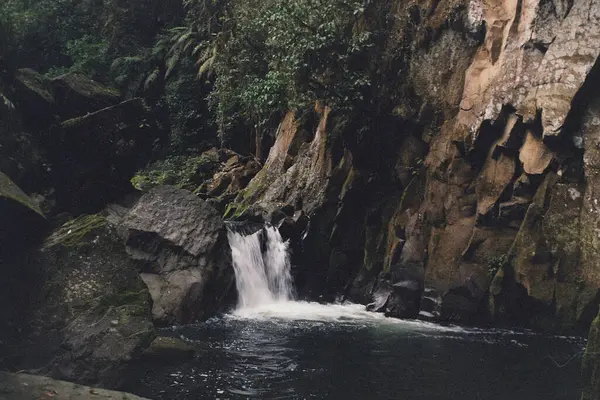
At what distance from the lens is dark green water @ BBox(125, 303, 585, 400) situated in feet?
30.8

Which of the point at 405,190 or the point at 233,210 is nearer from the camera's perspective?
the point at 405,190

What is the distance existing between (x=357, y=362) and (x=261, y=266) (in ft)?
25.1

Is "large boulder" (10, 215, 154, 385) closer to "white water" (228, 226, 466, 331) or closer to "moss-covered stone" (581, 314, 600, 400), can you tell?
"white water" (228, 226, 466, 331)

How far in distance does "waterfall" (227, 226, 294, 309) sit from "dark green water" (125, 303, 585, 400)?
2542 mm

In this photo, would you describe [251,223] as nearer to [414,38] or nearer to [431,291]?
[431,291]

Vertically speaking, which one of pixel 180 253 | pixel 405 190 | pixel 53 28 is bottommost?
pixel 180 253

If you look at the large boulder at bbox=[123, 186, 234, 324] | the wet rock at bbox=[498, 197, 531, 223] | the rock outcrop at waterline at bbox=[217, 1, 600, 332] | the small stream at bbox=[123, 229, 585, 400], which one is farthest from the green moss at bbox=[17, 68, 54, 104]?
the wet rock at bbox=[498, 197, 531, 223]

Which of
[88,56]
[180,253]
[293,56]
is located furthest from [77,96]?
[88,56]

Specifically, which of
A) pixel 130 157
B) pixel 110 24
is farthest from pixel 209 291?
pixel 110 24

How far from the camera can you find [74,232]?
11086 millimetres

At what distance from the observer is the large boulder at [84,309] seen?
8.96 meters

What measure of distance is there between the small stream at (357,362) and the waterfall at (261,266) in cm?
143

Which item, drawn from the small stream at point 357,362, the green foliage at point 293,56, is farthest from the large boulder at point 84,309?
the green foliage at point 293,56

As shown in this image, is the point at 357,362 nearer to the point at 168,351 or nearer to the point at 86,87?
the point at 168,351
